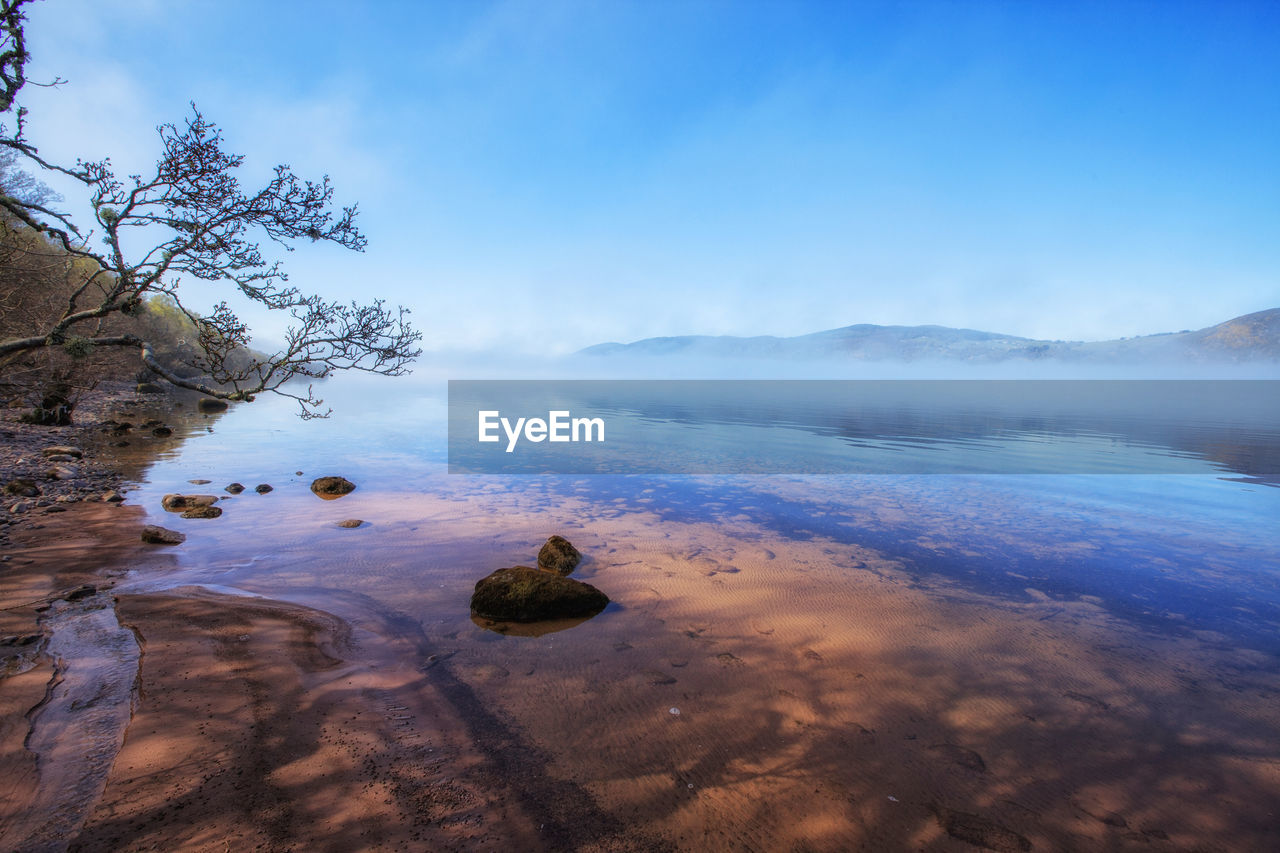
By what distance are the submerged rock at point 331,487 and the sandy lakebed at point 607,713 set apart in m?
6.50

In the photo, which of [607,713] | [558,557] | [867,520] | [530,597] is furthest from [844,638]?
[867,520]

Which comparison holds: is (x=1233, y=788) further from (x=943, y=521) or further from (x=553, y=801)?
(x=943, y=521)

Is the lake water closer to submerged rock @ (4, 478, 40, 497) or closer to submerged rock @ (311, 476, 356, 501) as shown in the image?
submerged rock @ (311, 476, 356, 501)

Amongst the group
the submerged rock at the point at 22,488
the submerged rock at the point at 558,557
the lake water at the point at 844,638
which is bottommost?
the lake water at the point at 844,638

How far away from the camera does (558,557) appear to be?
12.5 meters

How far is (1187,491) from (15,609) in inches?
1442

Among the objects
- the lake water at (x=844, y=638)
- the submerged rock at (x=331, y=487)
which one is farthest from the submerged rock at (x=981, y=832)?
the submerged rock at (x=331, y=487)

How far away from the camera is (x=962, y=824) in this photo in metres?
5.29

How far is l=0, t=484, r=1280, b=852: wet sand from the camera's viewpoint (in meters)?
5.02

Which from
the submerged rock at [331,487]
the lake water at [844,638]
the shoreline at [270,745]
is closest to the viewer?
the shoreline at [270,745]

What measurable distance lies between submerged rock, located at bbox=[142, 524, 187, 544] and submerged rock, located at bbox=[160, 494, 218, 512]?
2.80m

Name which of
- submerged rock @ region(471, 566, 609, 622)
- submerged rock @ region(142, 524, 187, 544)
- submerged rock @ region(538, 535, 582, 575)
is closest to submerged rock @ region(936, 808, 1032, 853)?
submerged rock @ region(471, 566, 609, 622)

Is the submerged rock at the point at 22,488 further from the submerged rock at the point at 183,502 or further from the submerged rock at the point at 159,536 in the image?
the submerged rock at the point at 159,536

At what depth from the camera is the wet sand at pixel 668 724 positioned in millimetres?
5016
